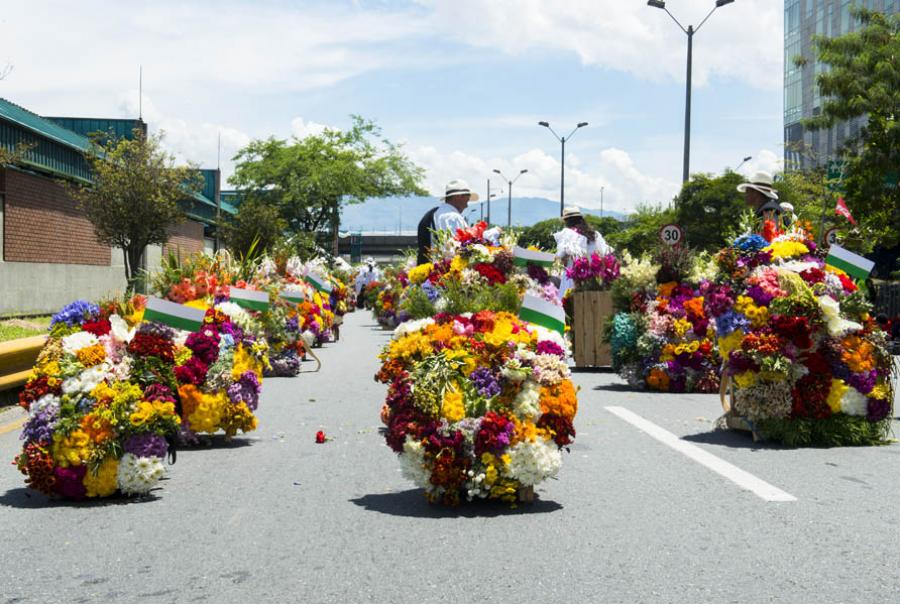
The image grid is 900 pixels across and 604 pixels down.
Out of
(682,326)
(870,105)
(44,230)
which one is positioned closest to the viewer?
(682,326)

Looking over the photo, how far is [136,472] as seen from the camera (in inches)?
304

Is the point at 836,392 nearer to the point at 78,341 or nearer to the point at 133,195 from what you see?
the point at 78,341

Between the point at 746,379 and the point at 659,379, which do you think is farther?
the point at 659,379

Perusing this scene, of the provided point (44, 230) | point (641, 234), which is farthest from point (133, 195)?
point (641, 234)

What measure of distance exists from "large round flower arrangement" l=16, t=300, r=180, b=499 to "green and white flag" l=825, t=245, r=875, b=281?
20.3 feet

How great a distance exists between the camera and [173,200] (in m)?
34.6

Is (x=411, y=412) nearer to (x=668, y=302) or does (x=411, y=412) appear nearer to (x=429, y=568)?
(x=429, y=568)

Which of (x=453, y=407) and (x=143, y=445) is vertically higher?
(x=453, y=407)

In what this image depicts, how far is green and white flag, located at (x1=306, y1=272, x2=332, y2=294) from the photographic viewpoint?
936 inches

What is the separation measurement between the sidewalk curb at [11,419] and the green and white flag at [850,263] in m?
8.16

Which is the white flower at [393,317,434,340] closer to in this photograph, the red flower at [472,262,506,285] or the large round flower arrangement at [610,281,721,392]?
the red flower at [472,262,506,285]

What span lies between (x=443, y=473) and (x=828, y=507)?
2474 millimetres

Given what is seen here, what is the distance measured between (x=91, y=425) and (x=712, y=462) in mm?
4765

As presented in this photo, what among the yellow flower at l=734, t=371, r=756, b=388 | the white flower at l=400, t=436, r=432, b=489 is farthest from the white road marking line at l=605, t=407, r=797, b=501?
the white flower at l=400, t=436, r=432, b=489
